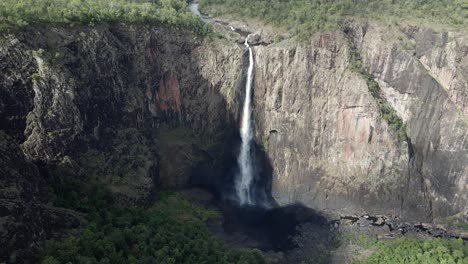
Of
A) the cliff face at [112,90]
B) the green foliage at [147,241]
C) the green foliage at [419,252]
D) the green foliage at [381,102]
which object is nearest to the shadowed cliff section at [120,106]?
the cliff face at [112,90]

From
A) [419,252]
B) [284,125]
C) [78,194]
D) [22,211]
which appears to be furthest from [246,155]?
[22,211]

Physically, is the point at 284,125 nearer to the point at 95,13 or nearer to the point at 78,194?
the point at 95,13

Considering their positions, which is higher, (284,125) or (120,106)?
(120,106)

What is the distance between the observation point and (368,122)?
55.7m

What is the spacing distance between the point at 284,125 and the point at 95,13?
1103 inches

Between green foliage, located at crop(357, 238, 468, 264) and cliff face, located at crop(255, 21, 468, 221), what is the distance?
789 centimetres

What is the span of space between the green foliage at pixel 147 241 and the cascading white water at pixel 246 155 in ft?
33.1

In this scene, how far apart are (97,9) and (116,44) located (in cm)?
459

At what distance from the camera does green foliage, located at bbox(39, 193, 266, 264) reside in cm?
3075

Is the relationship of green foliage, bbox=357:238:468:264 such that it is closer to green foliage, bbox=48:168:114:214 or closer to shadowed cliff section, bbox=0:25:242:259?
shadowed cliff section, bbox=0:25:242:259

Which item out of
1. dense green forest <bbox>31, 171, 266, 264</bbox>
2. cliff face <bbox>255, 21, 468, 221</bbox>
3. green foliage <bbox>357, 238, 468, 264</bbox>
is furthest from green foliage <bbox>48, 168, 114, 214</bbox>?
green foliage <bbox>357, 238, 468, 264</bbox>

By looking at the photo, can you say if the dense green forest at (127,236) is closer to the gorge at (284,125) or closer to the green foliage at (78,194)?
the green foliage at (78,194)

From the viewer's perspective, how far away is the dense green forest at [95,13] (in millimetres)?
41041

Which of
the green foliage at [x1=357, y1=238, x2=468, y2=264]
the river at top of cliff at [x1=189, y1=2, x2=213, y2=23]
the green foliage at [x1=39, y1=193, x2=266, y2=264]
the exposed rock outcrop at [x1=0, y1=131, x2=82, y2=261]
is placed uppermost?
the river at top of cliff at [x1=189, y1=2, x2=213, y2=23]
